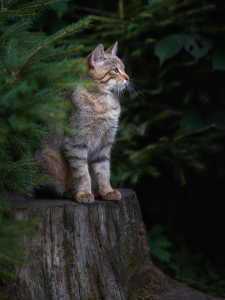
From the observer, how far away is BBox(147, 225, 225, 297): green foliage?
3475 mm

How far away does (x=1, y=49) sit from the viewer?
1.96 m

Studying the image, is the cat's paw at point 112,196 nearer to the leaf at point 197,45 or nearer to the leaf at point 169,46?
the leaf at point 169,46

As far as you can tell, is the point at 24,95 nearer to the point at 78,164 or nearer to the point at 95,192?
the point at 78,164

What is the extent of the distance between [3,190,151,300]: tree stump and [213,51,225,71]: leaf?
183cm

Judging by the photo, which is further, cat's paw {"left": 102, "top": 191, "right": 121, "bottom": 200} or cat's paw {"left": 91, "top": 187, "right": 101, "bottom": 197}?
cat's paw {"left": 91, "top": 187, "right": 101, "bottom": 197}

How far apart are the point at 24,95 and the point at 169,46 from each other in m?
2.35

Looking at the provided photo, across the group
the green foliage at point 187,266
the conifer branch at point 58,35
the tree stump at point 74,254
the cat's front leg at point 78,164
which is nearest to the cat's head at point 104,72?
the cat's front leg at point 78,164

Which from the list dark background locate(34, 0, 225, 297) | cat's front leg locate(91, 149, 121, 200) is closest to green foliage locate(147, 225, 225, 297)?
dark background locate(34, 0, 225, 297)

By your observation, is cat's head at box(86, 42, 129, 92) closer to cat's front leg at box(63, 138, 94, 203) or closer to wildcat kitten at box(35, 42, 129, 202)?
wildcat kitten at box(35, 42, 129, 202)

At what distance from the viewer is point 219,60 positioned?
3312 mm

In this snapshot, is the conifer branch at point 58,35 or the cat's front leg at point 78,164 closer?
the conifer branch at point 58,35

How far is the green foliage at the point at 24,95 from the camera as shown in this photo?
4.42ft

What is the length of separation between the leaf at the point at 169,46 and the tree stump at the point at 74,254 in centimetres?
175

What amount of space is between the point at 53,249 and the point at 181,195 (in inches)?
108
